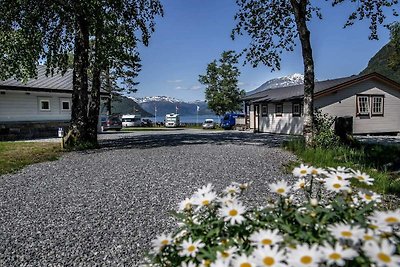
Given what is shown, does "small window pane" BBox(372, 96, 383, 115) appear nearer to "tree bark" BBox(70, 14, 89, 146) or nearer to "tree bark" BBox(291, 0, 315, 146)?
"tree bark" BBox(291, 0, 315, 146)

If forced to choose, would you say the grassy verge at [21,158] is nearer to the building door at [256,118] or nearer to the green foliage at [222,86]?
the building door at [256,118]

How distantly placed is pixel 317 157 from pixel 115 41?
871 cm

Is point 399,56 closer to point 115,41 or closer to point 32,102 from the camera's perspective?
point 115,41

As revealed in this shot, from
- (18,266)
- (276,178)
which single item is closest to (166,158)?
(276,178)

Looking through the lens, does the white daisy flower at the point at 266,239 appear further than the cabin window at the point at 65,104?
No

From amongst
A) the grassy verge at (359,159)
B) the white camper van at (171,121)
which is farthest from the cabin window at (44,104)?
the white camper van at (171,121)

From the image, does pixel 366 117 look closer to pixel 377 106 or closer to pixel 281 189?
pixel 377 106

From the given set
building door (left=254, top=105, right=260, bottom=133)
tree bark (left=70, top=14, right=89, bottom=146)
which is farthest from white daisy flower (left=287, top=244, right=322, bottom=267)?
building door (left=254, top=105, right=260, bottom=133)

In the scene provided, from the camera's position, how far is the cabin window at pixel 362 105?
2355 centimetres

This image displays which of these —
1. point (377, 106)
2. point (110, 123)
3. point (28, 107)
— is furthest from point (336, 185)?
point (110, 123)

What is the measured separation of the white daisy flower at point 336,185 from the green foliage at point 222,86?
47297mm

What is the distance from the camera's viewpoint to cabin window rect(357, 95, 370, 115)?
2355 centimetres

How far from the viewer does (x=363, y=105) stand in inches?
934

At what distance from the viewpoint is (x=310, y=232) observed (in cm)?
167
